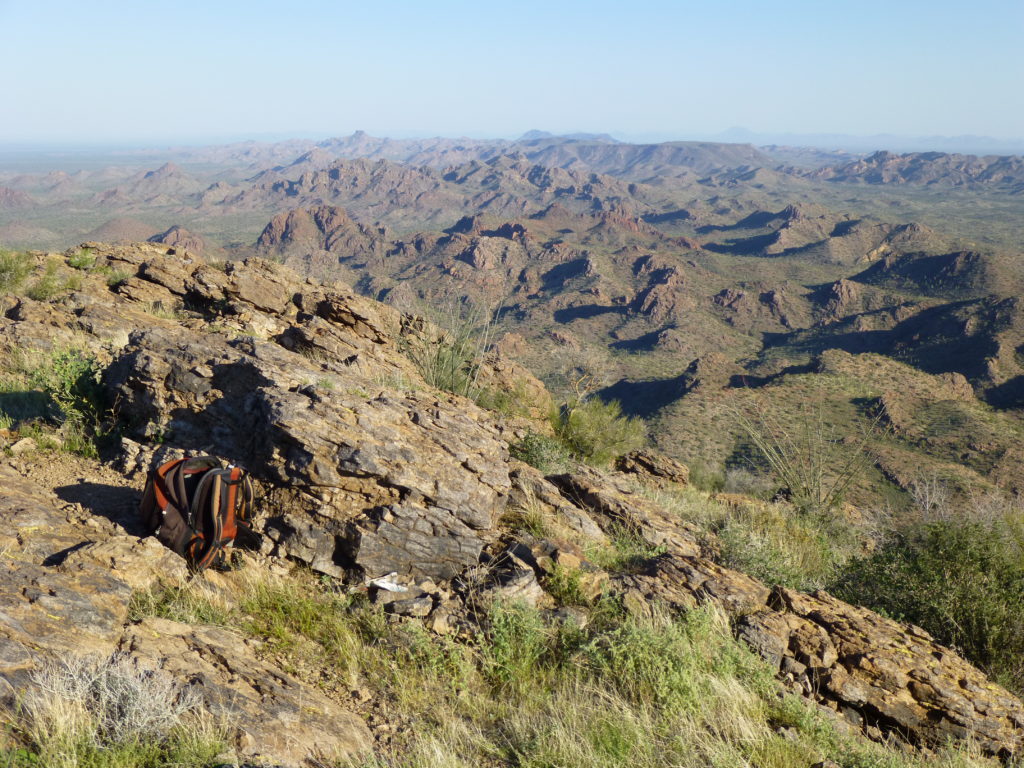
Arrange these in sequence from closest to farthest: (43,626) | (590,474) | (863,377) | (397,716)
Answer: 1. (43,626)
2. (397,716)
3. (590,474)
4. (863,377)

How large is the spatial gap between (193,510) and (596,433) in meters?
9.90

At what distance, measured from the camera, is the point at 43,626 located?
3240 millimetres

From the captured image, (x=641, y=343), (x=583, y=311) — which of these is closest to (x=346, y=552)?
(x=641, y=343)

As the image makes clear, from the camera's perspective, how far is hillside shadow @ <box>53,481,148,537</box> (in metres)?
4.63

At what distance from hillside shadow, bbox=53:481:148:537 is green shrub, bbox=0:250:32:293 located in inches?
336

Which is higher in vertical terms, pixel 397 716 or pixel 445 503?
pixel 445 503

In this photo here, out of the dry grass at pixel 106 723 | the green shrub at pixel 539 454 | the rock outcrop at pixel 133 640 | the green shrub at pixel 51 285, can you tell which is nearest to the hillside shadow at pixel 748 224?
the green shrub at pixel 539 454

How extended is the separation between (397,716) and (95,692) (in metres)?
1.67

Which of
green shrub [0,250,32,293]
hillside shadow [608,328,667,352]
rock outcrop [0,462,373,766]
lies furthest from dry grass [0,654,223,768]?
hillside shadow [608,328,667,352]

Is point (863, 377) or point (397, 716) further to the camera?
point (863, 377)

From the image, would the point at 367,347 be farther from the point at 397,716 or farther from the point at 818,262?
the point at 818,262

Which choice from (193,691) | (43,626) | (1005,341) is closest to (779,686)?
(193,691)

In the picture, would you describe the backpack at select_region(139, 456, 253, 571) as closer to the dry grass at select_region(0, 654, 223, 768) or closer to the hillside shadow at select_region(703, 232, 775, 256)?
the dry grass at select_region(0, 654, 223, 768)

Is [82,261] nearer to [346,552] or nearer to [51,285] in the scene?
[51,285]
